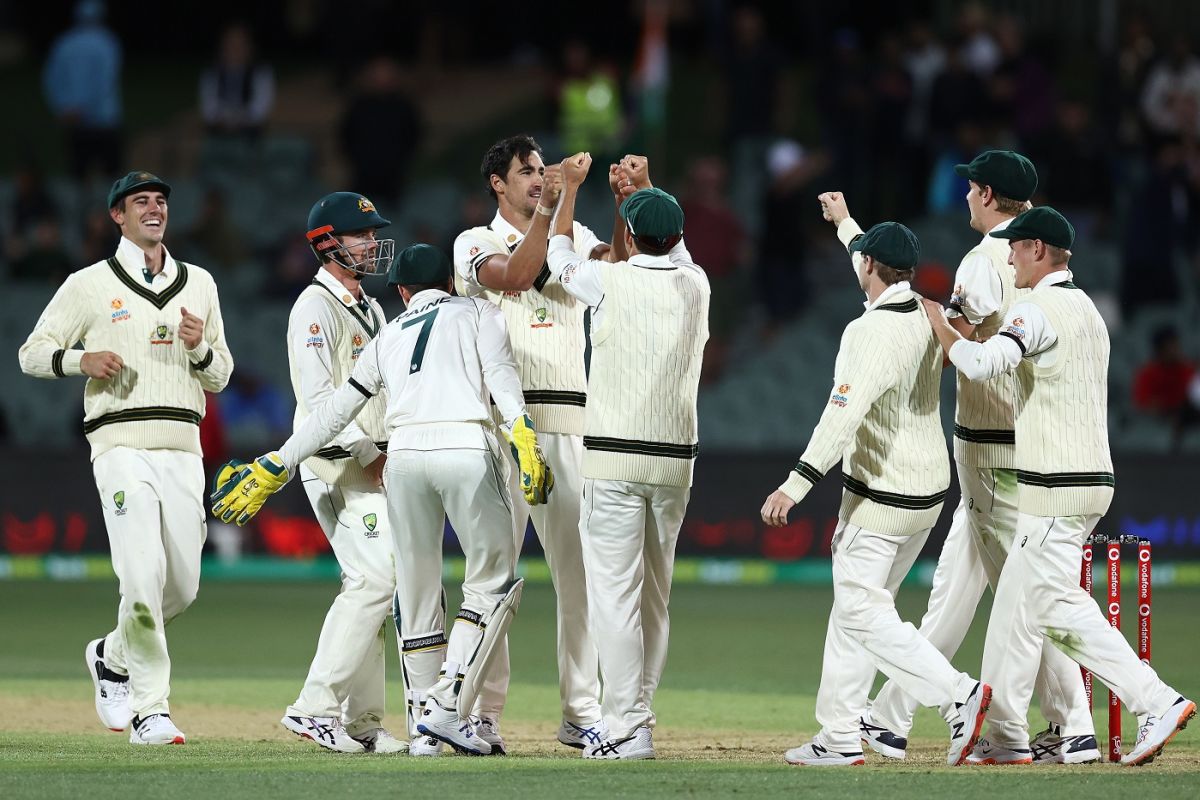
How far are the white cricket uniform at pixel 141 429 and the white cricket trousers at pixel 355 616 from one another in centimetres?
69

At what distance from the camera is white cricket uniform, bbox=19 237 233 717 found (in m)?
8.39

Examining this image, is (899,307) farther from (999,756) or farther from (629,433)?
(999,756)

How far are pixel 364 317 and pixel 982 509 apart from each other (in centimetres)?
296

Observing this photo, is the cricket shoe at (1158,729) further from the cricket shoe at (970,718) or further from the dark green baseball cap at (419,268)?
the dark green baseball cap at (419,268)

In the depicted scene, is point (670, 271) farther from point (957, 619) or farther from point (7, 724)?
point (7, 724)

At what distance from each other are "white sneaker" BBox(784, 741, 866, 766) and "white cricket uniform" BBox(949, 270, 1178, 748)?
26.5 inches

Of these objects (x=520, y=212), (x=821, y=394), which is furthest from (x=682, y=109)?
(x=520, y=212)

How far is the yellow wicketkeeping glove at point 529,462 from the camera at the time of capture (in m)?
7.48

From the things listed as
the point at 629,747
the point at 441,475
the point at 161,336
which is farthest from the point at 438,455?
the point at 161,336

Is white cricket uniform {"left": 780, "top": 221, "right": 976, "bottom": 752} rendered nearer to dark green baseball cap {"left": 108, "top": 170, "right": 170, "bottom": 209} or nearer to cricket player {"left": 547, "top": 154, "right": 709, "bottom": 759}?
cricket player {"left": 547, "top": 154, "right": 709, "bottom": 759}

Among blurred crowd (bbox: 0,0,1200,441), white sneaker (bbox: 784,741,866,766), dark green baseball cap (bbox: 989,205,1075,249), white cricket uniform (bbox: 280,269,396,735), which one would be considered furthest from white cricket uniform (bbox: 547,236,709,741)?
blurred crowd (bbox: 0,0,1200,441)

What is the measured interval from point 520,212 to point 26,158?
584 inches

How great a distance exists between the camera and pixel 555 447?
8195mm

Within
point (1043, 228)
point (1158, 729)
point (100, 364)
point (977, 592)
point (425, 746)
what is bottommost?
point (425, 746)
